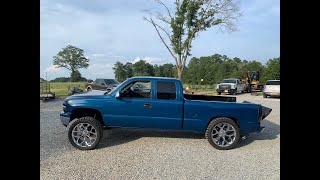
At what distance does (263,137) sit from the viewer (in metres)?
7.54

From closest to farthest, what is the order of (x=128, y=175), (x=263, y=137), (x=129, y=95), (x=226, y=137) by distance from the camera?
(x=128, y=175)
(x=226, y=137)
(x=129, y=95)
(x=263, y=137)

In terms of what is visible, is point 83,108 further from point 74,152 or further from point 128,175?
point 128,175

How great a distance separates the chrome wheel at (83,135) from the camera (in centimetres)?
589

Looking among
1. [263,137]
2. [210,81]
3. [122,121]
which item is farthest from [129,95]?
[210,81]

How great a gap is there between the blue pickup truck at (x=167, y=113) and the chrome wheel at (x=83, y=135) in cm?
9

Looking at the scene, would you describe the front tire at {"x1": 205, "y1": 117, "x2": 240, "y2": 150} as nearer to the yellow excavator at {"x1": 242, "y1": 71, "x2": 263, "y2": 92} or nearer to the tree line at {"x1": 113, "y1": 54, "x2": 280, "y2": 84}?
the tree line at {"x1": 113, "y1": 54, "x2": 280, "y2": 84}

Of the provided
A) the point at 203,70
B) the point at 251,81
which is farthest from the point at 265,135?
the point at 203,70

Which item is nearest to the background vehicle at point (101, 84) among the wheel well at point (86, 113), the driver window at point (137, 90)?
the driver window at point (137, 90)

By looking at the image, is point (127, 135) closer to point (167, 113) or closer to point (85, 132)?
point (85, 132)

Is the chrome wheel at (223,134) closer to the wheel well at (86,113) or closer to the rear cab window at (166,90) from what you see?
the rear cab window at (166,90)

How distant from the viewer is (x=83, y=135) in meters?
5.91

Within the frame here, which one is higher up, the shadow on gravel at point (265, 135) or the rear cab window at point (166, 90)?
the rear cab window at point (166, 90)
